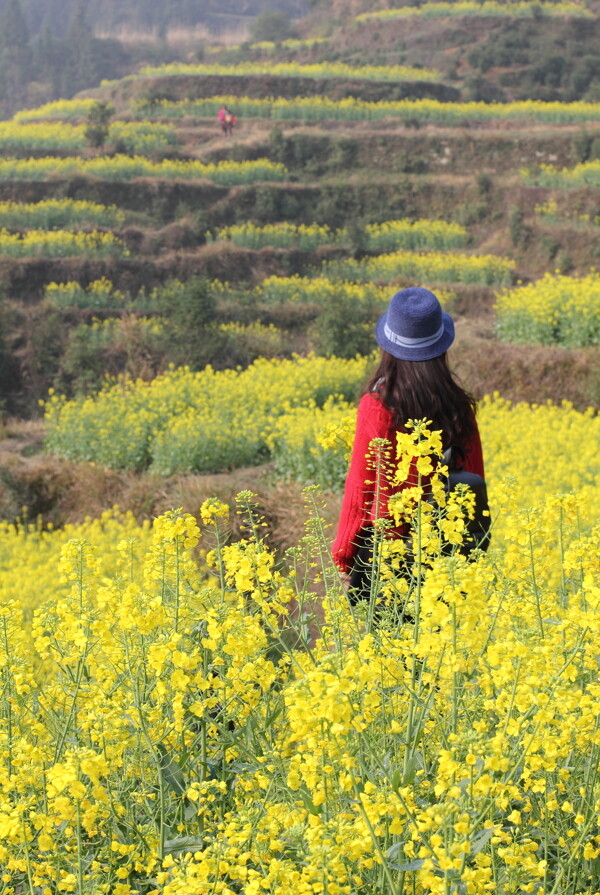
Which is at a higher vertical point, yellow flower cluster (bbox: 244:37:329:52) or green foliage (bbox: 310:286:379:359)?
yellow flower cluster (bbox: 244:37:329:52)

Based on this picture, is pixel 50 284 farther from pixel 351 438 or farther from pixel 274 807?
pixel 274 807

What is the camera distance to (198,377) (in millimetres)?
11992

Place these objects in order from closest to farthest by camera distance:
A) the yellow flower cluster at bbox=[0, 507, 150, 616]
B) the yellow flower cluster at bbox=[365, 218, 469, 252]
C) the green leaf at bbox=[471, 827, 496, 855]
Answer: the green leaf at bbox=[471, 827, 496, 855] → the yellow flower cluster at bbox=[0, 507, 150, 616] → the yellow flower cluster at bbox=[365, 218, 469, 252]

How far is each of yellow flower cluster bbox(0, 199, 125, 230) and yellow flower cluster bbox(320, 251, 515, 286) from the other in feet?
15.5

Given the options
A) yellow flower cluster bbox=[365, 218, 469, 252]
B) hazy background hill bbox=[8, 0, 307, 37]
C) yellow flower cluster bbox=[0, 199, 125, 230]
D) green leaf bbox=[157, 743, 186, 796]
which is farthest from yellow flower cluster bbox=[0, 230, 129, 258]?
hazy background hill bbox=[8, 0, 307, 37]

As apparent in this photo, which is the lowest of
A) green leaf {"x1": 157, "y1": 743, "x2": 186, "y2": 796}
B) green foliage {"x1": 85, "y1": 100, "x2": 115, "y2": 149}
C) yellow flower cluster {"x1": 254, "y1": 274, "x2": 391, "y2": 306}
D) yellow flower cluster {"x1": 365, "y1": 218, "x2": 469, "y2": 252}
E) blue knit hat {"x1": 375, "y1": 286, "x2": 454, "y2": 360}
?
yellow flower cluster {"x1": 365, "y1": 218, "x2": 469, "y2": 252}

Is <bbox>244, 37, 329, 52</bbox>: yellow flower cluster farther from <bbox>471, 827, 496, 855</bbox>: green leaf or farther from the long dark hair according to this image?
<bbox>471, 827, 496, 855</bbox>: green leaf

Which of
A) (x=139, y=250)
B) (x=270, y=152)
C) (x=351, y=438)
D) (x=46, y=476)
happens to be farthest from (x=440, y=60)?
(x=351, y=438)

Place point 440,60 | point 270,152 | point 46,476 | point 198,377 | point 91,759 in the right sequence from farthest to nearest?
point 440,60 < point 270,152 < point 198,377 < point 46,476 < point 91,759

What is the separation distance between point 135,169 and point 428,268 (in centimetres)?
787

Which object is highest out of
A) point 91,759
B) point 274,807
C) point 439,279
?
point 91,759

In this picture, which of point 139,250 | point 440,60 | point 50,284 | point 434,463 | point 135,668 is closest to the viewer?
point 135,668

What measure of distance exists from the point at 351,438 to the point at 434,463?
42 centimetres

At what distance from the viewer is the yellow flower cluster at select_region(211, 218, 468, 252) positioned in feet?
62.2
